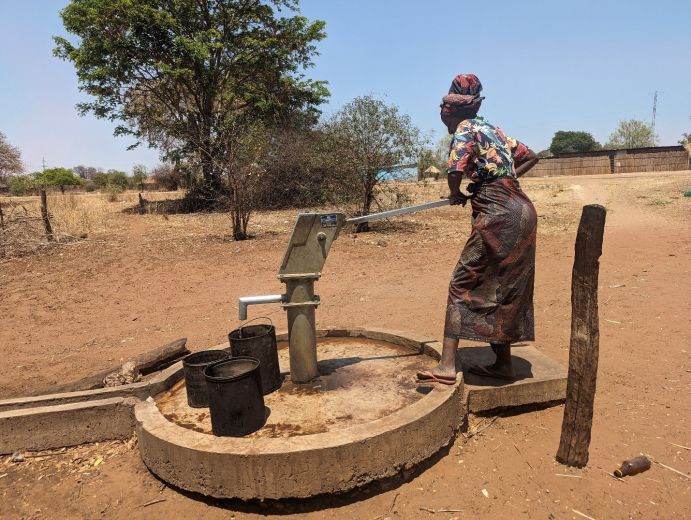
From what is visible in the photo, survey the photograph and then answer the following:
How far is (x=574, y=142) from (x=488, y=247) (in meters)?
66.4

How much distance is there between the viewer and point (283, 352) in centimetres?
392

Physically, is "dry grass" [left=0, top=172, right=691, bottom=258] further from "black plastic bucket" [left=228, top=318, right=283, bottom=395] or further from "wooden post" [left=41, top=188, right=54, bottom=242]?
"black plastic bucket" [left=228, top=318, right=283, bottom=395]

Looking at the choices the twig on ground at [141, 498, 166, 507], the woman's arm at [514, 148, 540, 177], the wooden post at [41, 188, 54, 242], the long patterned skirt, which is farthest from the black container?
the wooden post at [41, 188, 54, 242]

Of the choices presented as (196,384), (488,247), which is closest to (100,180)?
(196,384)

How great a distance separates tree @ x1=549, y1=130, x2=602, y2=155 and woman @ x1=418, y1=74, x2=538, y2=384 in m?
64.3

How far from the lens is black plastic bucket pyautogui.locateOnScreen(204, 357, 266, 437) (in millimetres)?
2514

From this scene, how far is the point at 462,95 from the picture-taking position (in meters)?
2.91

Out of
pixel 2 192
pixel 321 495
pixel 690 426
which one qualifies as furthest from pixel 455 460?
pixel 2 192

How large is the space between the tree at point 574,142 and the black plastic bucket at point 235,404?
65.3 m

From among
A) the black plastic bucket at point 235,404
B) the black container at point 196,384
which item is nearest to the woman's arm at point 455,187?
the black plastic bucket at point 235,404

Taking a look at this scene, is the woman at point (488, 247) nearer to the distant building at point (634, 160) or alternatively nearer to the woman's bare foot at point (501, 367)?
the woman's bare foot at point (501, 367)

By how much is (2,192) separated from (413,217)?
38590mm

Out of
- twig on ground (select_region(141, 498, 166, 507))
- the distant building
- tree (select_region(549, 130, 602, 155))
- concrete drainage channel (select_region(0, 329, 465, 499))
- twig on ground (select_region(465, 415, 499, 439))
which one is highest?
tree (select_region(549, 130, 602, 155))

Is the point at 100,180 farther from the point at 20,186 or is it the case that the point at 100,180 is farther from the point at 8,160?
the point at 8,160
